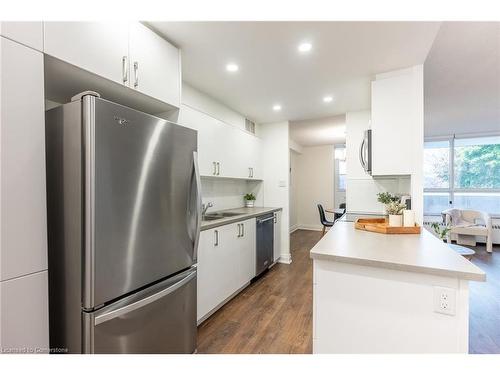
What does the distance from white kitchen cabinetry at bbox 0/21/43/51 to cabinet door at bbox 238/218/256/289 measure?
2227mm

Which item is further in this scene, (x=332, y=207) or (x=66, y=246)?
(x=332, y=207)

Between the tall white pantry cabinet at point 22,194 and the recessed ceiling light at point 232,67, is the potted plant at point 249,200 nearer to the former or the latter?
the recessed ceiling light at point 232,67

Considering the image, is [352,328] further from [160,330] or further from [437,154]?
[437,154]

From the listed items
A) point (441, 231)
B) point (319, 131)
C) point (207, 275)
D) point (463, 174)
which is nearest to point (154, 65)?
point (207, 275)

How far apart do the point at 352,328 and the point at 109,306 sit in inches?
49.4

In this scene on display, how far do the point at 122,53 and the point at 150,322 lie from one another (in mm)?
1573

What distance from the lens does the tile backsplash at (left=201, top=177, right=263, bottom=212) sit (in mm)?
3092

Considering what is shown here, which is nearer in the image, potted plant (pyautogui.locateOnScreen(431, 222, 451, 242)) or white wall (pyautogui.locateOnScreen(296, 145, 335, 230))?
A: potted plant (pyautogui.locateOnScreen(431, 222, 451, 242))

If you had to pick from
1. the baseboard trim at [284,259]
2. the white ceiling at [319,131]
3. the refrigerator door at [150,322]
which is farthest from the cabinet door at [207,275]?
the white ceiling at [319,131]

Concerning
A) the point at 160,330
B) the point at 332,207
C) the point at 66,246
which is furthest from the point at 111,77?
the point at 332,207

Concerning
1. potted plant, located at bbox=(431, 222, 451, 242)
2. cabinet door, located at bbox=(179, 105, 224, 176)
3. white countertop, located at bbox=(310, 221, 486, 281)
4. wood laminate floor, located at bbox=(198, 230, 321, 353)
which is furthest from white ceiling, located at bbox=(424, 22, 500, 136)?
wood laminate floor, located at bbox=(198, 230, 321, 353)

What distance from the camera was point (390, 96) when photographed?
2211mm

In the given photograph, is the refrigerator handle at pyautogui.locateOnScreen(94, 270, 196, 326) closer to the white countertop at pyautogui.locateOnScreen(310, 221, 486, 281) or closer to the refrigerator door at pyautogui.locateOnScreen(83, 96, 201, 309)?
the refrigerator door at pyautogui.locateOnScreen(83, 96, 201, 309)

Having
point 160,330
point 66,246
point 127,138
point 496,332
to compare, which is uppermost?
point 127,138
